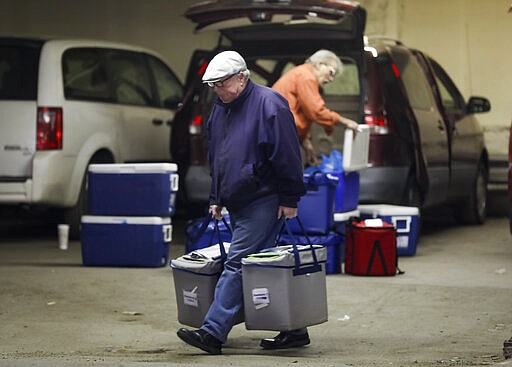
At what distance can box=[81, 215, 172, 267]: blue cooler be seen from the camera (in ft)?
36.9

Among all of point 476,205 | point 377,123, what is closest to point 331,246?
point 377,123

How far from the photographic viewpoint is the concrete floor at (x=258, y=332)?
24.5ft

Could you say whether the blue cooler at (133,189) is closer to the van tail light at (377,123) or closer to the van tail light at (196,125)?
the van tail light at (196,125)

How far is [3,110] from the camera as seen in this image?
40.5 feet

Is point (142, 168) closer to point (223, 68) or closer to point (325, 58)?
point (325, 58)

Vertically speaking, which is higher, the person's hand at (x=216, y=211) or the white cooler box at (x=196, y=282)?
the person's hand at (x=216, y=211)

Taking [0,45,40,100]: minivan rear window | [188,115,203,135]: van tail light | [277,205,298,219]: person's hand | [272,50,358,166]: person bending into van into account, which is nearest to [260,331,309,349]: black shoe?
[277,205,298,219]: person's hand

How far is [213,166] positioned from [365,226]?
3.19m

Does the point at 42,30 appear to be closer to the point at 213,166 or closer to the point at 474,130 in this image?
the point at 474,130

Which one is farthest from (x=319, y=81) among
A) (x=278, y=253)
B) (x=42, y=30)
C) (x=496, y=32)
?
(x=42, y=30)

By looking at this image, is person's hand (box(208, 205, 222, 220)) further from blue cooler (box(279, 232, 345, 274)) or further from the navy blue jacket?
blue cooler (box(279, 232, 345, 274))

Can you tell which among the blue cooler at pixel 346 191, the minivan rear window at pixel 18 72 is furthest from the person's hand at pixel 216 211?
the minivan rear window at pixel 18 72

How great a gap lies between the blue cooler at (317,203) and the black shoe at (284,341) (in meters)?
2.89

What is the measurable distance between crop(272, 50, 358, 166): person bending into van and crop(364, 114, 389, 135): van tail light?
24.7 inches
